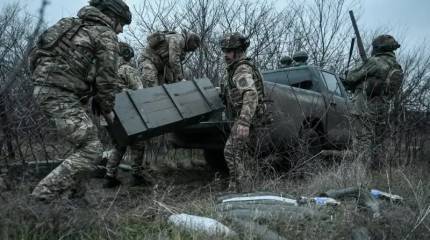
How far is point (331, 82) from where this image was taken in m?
7.86

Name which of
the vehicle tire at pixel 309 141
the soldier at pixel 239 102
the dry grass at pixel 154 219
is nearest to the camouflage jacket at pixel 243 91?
the soldier at pixel 239 102

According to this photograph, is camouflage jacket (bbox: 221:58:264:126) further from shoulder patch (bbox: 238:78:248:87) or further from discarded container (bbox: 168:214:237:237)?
discarded container (bbox: 168:214:237:237)

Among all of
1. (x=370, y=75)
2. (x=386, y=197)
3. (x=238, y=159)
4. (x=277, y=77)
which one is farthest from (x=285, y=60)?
(x=386, y=197)

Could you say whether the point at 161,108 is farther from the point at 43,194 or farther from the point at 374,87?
the point at 374,87

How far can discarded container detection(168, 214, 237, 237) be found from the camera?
9.98 ft

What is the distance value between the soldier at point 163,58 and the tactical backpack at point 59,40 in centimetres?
260

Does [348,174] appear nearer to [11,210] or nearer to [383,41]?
[383,41]

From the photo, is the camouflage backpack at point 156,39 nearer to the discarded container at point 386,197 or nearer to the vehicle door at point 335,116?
the vehicle door at point 335,116

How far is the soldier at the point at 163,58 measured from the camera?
654 cm

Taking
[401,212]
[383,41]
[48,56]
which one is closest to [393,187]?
[401,212]

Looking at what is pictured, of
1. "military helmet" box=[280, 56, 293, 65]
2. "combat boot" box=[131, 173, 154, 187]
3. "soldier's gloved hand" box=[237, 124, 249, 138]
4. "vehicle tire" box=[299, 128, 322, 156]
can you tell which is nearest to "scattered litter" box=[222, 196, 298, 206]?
"soldier's gloved hand" box=[237, 124, 249, 138]

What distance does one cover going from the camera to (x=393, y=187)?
4.78 metres

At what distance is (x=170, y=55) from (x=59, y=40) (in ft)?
8.84

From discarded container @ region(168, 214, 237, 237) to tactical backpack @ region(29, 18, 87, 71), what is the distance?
161cm
